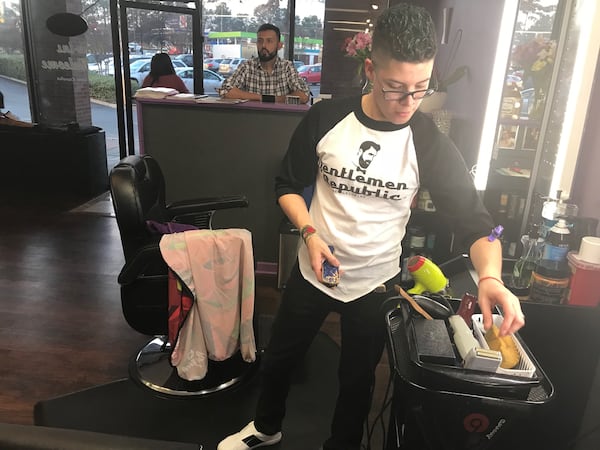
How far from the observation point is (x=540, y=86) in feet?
6.44

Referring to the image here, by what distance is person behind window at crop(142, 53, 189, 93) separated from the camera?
475 cm

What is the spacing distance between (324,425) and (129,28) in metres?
4.41

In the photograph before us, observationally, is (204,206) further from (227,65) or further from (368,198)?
(227,65)

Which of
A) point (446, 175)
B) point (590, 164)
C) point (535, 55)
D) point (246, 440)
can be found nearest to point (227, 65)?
point (535, 55)

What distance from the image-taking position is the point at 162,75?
476 centimetres

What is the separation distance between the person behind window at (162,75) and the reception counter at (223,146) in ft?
6.23

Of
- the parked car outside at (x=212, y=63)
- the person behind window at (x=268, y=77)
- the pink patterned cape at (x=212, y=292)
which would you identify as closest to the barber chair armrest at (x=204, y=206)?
the pink patterned cape at (x=212, y=292)

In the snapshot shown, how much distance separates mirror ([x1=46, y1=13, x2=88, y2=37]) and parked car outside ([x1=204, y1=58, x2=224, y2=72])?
4.28 feet

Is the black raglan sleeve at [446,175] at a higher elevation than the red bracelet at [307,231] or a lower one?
higher

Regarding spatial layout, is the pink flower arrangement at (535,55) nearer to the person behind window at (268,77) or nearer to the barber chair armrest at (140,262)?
the barber chair armrest at (140,262)

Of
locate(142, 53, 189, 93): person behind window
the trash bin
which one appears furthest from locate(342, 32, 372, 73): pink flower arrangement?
the trash bin

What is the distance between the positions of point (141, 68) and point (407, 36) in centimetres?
480

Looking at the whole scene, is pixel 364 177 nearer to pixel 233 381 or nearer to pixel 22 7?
pixel 233 381

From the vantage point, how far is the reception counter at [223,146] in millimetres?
2943
